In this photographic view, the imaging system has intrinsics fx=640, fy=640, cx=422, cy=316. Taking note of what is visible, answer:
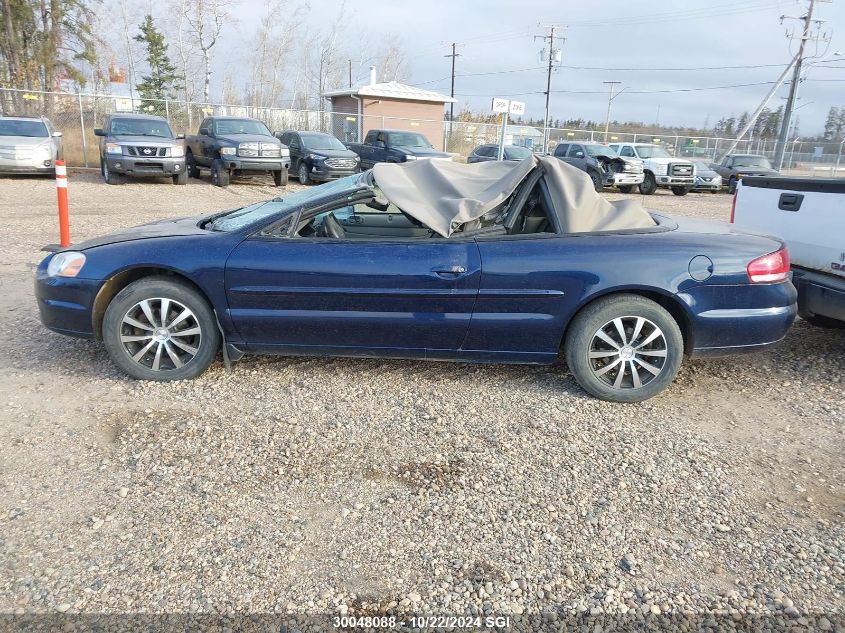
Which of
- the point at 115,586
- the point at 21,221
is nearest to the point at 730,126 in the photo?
the point at 21,221

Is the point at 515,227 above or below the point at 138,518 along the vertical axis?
above

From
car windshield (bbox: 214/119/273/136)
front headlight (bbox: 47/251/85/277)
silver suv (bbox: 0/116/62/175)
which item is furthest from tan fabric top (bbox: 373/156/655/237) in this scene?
silver suv (bbox: 0/116/62/175)

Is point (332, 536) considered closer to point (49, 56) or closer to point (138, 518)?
point (138, 518)

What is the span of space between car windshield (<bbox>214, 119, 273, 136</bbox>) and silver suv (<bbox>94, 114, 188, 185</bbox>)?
1160 millimetres

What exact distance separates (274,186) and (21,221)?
781cm

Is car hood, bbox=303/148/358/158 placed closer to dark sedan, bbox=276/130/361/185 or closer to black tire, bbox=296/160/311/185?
dark sedan, bbox=276/130/361/185

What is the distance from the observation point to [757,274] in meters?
4.02

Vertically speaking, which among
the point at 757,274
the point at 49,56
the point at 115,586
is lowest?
the point at 115,586

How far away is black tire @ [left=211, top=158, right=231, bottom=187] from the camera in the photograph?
1642 cm

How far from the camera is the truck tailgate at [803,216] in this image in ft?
15.0

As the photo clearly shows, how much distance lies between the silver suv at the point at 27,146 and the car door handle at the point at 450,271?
50.5ft

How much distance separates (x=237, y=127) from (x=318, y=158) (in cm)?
229

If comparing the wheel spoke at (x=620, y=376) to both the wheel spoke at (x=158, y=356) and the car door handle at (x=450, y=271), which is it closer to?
the car door handle at (x=450, y=271)

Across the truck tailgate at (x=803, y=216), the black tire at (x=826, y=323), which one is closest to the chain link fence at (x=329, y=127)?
the truck tailgate at (x=803, y=216)
